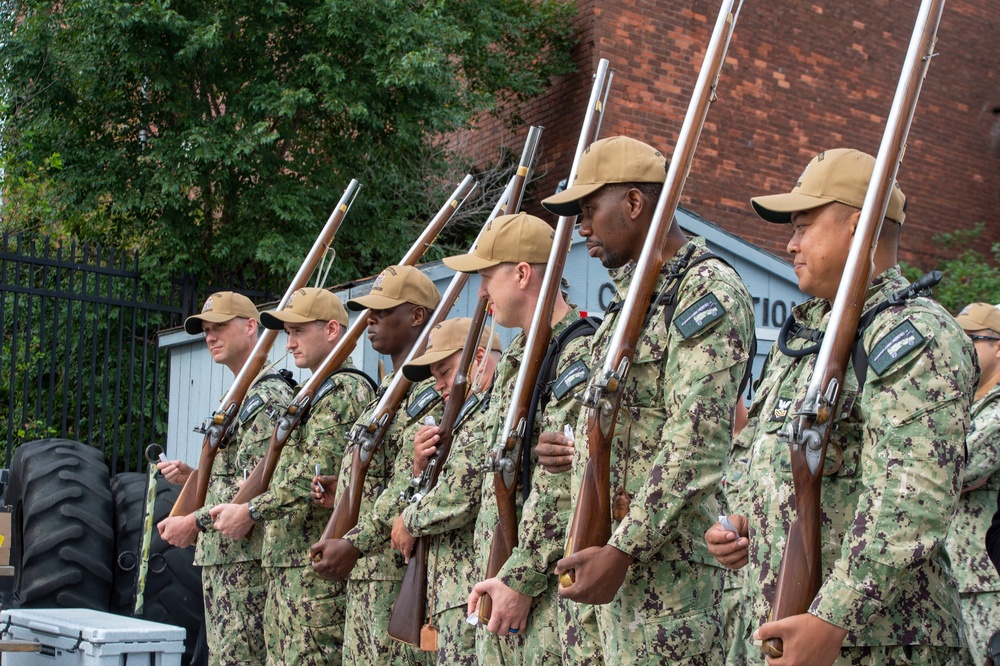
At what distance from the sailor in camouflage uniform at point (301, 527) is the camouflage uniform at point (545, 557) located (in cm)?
169

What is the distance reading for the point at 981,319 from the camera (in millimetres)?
5395

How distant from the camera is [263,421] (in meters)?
6.43

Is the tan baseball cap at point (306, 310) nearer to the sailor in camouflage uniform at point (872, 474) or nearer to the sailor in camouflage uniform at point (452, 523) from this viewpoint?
the sailor in camouflage uniform at point (452, 523)

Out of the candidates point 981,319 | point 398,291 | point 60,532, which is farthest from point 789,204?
point 60,532

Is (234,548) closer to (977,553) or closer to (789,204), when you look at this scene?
(977,553)

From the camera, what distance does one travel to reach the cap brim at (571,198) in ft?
12.4

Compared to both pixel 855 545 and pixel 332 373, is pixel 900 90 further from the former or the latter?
pixel 332 373

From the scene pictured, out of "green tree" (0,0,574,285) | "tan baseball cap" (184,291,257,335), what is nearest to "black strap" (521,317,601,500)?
"tan baseball cap" (184,291,257,335)

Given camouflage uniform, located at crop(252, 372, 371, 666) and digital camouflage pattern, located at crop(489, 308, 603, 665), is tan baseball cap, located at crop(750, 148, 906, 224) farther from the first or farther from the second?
camouflage uniform, located at crop(252, 372, 371, 666)

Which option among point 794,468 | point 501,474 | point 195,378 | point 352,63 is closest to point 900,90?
point 794,468

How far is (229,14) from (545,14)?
3.98m

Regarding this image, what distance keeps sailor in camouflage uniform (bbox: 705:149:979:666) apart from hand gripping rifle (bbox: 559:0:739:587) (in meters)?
0.40

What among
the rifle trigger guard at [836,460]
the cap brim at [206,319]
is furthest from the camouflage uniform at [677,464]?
the cap brim at [206,319]

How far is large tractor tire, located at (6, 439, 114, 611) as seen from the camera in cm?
739
